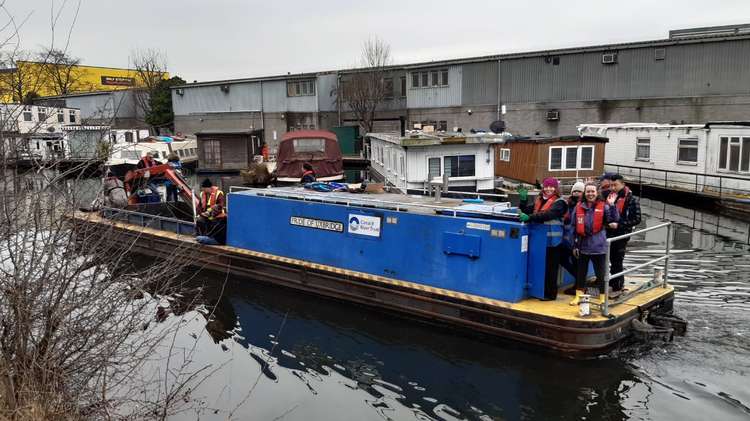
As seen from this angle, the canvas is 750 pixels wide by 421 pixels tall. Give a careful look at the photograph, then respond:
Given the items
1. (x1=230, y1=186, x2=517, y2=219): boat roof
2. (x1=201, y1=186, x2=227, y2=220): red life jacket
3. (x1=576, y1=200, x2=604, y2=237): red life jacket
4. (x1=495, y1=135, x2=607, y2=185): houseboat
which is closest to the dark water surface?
(x1=576, y1=200, x2=604, y2=237): red life jacket

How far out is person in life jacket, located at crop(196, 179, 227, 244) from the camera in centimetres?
1331

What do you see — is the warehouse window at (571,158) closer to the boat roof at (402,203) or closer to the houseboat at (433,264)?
the houseboat at (433,264)

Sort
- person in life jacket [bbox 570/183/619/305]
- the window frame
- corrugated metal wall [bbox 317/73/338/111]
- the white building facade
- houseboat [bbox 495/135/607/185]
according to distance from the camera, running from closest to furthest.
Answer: person in life jacket [bbox 570/183/619/305] → the white building facade → houseboat [bbox 495/135/607/185] → the window frame → corrugated metal wall [bbox 317/73/338/111]

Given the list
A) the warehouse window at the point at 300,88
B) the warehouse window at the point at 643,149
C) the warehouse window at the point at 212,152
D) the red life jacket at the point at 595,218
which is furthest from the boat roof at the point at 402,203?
the warehouse window at the point at 300,88

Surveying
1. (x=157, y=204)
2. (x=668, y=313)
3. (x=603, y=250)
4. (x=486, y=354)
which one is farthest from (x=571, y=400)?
(x=157, y=204)

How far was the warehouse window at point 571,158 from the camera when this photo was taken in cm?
2172

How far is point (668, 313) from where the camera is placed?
9312 mm

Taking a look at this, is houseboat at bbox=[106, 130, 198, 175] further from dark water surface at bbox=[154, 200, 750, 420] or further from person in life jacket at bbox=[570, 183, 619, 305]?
person in life jacket at bbox=[570, 183, 619, 305]

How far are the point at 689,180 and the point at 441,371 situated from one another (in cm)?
1855

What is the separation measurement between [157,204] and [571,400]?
13.3m

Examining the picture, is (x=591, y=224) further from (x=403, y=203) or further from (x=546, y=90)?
(x=546, y=90)

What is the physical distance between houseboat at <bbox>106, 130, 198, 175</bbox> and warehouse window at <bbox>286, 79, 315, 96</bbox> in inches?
326

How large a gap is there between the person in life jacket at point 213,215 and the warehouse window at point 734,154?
1777 centimetres

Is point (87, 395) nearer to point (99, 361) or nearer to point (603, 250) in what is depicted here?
point (99, 361)
